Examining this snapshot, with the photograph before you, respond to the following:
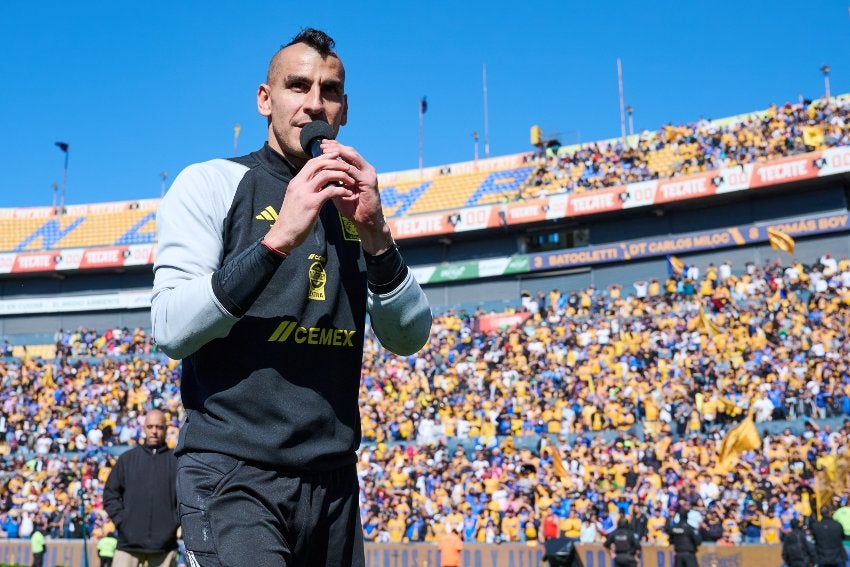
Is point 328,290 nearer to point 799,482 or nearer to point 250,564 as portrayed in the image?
point 250,564

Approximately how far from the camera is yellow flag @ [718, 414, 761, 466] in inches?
844

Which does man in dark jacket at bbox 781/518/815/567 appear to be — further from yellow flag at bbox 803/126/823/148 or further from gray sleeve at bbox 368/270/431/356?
yellow flag at bbox 803/126/823/148

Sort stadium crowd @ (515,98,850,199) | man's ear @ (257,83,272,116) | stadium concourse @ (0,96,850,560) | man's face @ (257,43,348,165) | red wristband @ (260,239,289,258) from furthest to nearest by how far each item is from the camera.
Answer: stadium crowd @ (515,98,850,199) < stadium concourse @ (0,96,850,560) < man's ear @ (257,83,272,116) < man's face @ (257,43,348,165) < red wristband @ (260,239,289,258)

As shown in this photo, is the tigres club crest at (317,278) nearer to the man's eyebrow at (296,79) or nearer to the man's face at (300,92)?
the man's face at (300,92)

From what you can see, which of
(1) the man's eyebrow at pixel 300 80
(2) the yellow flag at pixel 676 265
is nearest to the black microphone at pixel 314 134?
(1) the man's eyebrow at pixel 300 80

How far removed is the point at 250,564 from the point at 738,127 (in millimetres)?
35821

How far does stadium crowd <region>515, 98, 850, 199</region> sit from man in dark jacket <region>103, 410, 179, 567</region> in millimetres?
28904

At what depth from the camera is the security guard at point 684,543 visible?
15969 mm

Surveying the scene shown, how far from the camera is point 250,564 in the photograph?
2436 millimetres

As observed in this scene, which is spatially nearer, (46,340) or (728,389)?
(728,389)

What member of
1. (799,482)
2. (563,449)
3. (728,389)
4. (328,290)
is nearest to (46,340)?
(563,449)

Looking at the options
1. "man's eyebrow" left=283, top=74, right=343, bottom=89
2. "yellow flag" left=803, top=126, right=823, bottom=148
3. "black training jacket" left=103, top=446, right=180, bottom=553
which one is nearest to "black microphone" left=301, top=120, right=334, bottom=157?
"man's eyebrow" left=283, top=74, right=343, bottom=89

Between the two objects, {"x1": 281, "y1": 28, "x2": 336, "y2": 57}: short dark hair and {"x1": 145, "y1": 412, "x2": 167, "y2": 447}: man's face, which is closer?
{"x1": 281, "y1": 28, "x2": 336, "y2": 57}: short dark hair

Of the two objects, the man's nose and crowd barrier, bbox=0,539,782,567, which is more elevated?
the man's nose
